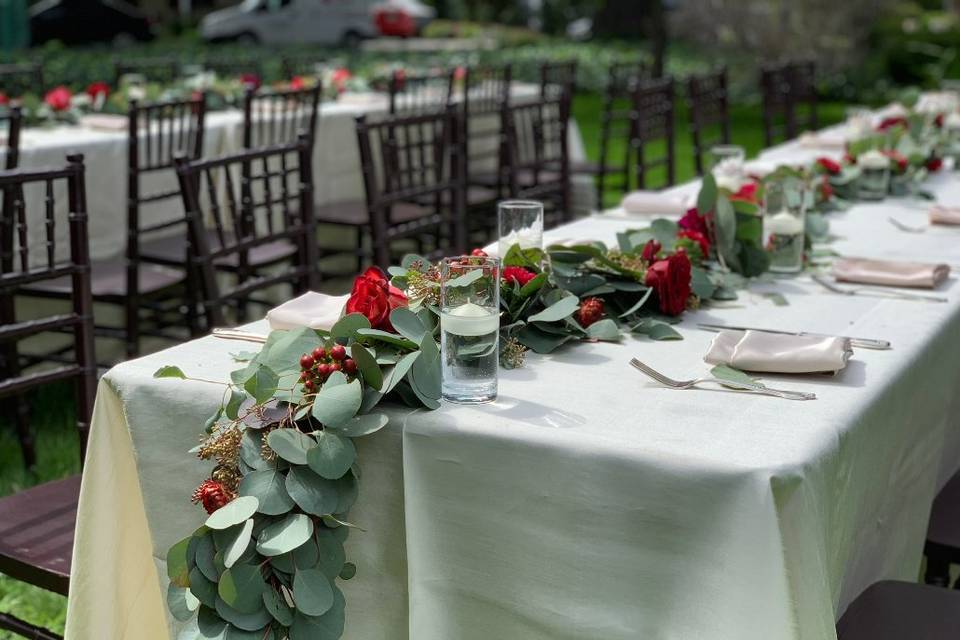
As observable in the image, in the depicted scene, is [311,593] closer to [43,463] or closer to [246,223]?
[246,223]

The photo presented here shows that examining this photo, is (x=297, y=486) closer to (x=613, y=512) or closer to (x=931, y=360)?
(x=613, y=512)

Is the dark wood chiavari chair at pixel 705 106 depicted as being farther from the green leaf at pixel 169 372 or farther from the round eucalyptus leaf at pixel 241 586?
the round eucalyptus leaf at pixel 241 586

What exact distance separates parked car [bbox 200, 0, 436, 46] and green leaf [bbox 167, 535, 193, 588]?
18494 millimetres

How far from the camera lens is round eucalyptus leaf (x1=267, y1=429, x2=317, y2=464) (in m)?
1.41

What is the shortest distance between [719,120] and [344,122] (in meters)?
1.86

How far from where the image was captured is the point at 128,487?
1807 millimetres

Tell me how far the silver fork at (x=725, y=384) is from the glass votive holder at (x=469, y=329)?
0.24 m

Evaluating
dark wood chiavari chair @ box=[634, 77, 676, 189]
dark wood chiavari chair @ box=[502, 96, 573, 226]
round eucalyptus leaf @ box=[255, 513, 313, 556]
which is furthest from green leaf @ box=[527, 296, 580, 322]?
dark wood chiavari chair @ box=[634, 77, 676, 189]

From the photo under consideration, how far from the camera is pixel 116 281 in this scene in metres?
3.86

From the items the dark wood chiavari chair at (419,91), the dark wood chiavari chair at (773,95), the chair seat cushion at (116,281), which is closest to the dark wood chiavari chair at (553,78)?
the dark wood chiavari chair at (419,91)

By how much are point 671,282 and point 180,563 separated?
0.93 metres

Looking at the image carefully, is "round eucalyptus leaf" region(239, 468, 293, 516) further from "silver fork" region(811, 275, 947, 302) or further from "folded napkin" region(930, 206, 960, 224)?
"folded napkin" region(930, 206, 960, 224)

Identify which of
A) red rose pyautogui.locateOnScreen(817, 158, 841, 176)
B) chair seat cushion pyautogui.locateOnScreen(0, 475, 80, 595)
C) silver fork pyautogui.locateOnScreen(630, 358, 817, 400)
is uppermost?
red rose pyautogui.locateOnScreen(817, 158, 841, 176)

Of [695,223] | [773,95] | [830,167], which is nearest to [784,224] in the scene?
[695,223]
